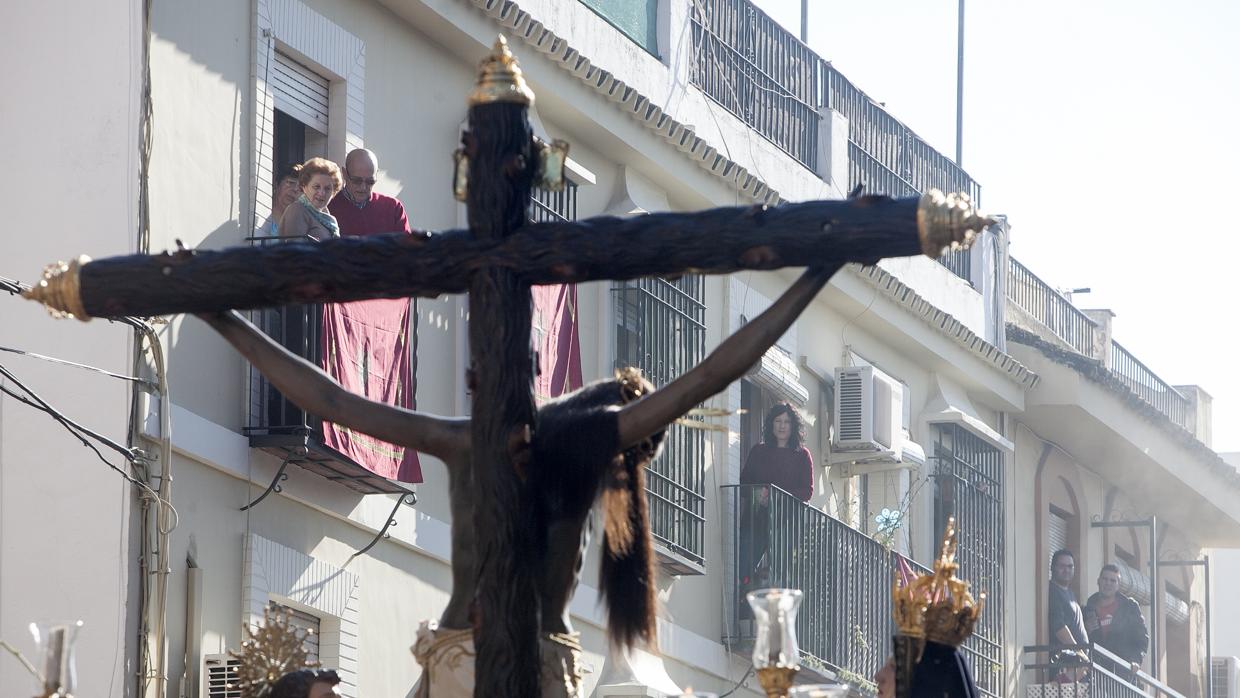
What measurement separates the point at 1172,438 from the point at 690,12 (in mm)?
12318

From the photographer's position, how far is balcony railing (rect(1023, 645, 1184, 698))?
25.3 metres

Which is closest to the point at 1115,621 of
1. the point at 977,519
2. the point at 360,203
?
the point at 977,519

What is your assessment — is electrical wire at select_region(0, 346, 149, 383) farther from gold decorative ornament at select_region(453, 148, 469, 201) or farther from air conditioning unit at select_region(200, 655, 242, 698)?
gold decorative ornament at select_region(453, 148, 469, 201)

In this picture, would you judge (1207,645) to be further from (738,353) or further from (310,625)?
(738,353)

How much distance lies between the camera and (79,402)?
12477 mm

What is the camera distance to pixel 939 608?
784 cm

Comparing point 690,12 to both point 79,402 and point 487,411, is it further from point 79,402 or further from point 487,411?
point 487,411

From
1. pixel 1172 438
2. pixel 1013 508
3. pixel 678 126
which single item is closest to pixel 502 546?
pixel 678 126

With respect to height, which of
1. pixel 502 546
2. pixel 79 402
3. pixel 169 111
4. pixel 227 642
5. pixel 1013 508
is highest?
pixel 1013 508

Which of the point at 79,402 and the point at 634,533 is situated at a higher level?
the point at 79,402

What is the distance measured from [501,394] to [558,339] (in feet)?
32.4

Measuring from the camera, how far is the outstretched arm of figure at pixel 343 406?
6.94 metres

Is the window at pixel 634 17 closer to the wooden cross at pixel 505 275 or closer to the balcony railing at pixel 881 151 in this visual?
the balcony railing at pixel 881 151

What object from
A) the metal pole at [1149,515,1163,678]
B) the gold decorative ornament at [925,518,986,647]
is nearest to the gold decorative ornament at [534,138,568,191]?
the gold decorative ornament at [925,518,986,647]
